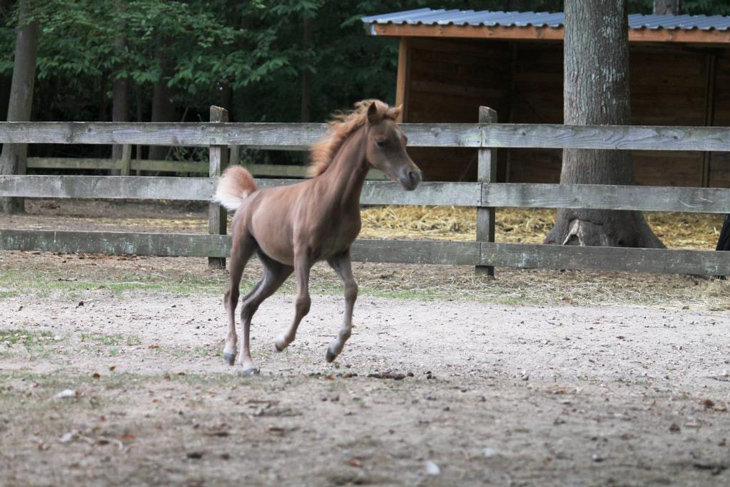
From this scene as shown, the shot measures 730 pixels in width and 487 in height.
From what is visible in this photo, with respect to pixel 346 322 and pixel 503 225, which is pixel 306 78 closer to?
pixel 503 225

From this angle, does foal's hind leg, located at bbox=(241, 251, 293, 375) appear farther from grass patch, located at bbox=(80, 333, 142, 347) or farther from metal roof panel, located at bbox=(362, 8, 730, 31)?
metal roof panel, located at bbox=(362, 8, 730, 31)

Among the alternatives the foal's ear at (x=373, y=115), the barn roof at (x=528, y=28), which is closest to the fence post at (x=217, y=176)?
the foal's ear at (x=373, y=115)

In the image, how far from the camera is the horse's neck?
602 cm

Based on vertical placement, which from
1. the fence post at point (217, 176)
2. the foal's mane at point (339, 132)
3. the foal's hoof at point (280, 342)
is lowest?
the foal's hoof at point (280, 342)

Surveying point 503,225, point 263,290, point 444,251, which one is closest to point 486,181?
point 444,251

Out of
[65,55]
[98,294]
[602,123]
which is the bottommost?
[98,294]

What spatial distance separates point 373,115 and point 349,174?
38 centimetres

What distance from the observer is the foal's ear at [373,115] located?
19.9ft

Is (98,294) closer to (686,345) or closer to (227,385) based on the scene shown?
(227,385)

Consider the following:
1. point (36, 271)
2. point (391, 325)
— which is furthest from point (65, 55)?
point (391, 325)

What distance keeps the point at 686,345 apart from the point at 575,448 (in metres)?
3.35

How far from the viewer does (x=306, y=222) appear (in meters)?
5.99

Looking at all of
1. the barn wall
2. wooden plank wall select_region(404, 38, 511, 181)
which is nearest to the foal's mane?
wooden plank wall select_region(404, 38, 511, 181)

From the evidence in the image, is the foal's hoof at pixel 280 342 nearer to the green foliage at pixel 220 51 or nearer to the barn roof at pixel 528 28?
the barn roof at pixel 528 28
